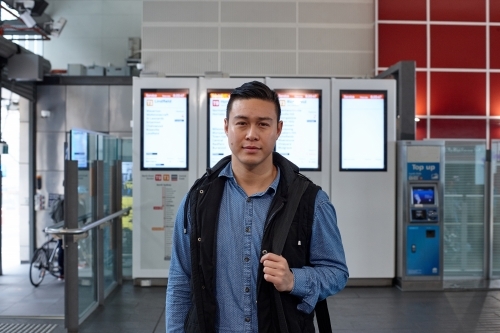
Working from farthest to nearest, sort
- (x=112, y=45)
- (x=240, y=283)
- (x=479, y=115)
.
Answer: (x=112, y=45)
(x=479, y=115)
(x=240, y=283)

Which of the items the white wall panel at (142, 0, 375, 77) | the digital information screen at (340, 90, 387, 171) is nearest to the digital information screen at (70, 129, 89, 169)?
the digital information screen at (340, 90, 387, 171)

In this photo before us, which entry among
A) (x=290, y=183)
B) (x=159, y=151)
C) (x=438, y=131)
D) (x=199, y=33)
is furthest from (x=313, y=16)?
(x=290, y=183)

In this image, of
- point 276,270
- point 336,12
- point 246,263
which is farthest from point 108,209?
point 336,12

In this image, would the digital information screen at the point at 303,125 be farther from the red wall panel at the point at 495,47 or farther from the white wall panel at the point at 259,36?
the red wall panel at the point at 495,47

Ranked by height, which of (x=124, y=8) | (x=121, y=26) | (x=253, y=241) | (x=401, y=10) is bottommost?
(x=253, y=241)

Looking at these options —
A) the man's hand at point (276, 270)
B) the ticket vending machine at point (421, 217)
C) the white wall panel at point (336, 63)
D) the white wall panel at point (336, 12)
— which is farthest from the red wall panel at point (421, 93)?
the man's hand at point (276, 270)

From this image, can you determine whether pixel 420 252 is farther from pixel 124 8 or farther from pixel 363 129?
pixel 124 8

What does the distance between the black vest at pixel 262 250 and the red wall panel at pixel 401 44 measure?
9009 mm

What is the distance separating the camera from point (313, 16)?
10.1 meters

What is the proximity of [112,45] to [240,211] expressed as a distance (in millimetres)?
12244

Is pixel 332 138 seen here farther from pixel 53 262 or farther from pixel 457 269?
pixel 53 262

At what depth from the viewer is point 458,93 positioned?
1066 centimetres

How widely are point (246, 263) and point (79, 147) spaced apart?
4032 mm

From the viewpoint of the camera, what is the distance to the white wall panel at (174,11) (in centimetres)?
988
